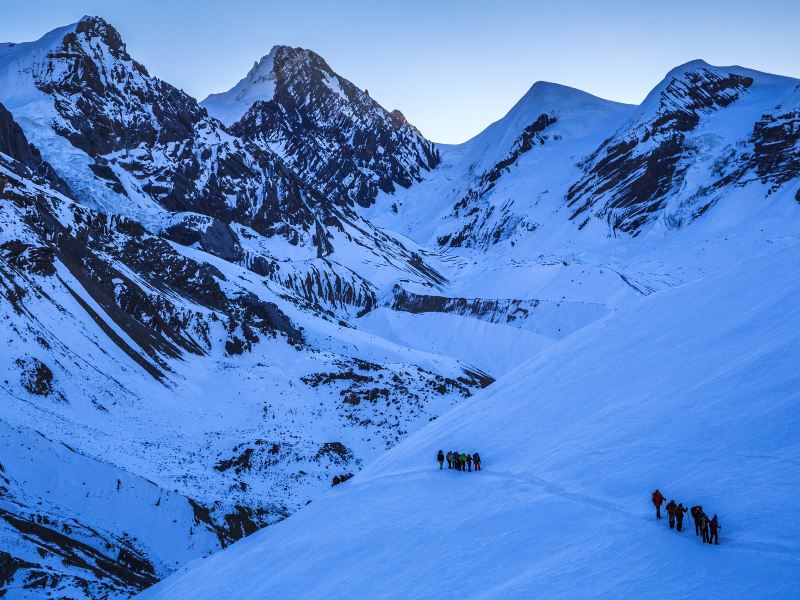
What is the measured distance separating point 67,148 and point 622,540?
112 meters

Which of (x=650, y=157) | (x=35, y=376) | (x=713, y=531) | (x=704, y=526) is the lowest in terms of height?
(x=713, y=531)

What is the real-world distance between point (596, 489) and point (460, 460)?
619 centimetres

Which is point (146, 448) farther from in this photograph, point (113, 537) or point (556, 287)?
point (556, 287)

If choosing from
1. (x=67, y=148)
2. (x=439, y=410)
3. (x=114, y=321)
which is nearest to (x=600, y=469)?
(x=439, y=410)

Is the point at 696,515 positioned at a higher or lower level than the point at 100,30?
lower

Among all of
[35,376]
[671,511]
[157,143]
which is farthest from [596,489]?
[157,143]

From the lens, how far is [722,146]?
5797 inches

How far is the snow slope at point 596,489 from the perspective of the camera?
14742 millimetres

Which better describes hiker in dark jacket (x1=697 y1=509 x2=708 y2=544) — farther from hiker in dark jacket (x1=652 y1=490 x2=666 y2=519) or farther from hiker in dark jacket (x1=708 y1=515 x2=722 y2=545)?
hiker in dark jacket (x1=652 y1=490 x2=666 y2=519)

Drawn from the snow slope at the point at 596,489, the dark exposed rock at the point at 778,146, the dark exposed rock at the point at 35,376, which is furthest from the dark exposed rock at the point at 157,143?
the snow slope at the point at 596,489

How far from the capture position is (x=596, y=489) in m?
18.7

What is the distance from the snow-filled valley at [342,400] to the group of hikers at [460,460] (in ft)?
1.57

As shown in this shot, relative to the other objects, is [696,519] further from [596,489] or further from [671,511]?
[596,489]

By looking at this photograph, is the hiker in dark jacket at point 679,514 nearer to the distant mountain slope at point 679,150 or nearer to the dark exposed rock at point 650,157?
the distant mountain slope at point 679,150
